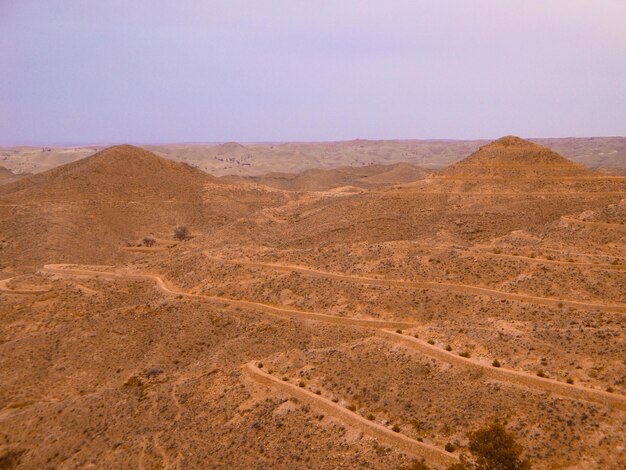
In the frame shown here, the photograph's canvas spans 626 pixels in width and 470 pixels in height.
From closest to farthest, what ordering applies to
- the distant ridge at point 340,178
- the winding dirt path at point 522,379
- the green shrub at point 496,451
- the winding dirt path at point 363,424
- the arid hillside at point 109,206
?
1. the green shrub at point 496,451
2. the winding dirt path at point 363,424
3. the winding dirt path at point 522,379
4. the arid hillside at point 109,206
5. the distant ridge at point 340,178

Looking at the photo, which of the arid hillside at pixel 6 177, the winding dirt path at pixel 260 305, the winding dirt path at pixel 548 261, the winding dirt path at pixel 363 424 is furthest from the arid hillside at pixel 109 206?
the arid hillside at pixel 6 177

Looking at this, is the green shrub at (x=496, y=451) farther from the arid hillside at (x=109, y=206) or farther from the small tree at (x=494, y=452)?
the arid hillside at (x=109, y=206)

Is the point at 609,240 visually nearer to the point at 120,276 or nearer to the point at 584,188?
the point at 584,188

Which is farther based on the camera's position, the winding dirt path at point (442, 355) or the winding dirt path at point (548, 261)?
the winding dirt path at point (548, 261)

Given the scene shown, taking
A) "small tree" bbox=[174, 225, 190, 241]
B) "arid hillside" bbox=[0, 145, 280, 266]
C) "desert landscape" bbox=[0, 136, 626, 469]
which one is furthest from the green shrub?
"small tree" bbox=[174, 225, 190, 241]

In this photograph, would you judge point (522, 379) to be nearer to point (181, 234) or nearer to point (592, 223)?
point (592, 223)

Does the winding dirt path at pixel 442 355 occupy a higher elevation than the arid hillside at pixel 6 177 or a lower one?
higher

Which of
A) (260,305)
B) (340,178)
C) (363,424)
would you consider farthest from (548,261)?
(340,178)
